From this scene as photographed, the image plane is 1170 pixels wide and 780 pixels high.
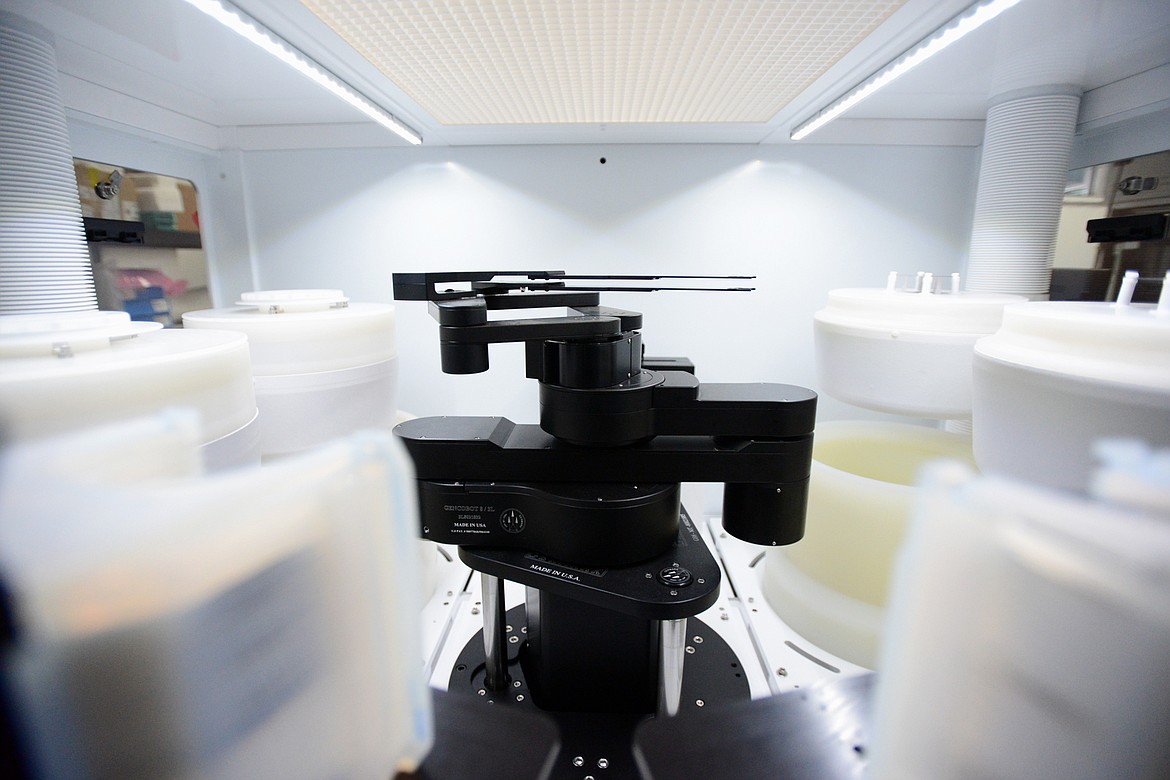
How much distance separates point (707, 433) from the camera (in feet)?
2.07

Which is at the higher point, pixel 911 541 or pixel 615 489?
pixel 911 541

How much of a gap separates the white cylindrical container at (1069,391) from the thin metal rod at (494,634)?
0.62 meters

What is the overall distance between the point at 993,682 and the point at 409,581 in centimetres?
27

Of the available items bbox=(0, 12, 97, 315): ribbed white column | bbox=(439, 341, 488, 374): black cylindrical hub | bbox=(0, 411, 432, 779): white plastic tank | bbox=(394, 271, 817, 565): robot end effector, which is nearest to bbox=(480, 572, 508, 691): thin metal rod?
bbox=(394, 271, 817, 565): robot end effector

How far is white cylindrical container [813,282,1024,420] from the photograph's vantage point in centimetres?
90

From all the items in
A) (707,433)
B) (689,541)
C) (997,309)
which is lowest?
(689,541)

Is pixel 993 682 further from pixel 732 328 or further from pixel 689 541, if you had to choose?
pixel 732 328

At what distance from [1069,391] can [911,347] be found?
2.23ft

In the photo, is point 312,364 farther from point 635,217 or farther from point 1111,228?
point 1111,228

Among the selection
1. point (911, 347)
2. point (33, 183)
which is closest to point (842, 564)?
point (911, 347)

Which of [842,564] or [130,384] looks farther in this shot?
[842,564]

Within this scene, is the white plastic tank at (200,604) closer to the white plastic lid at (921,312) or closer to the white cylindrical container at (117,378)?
the white cylindrical container at (117,378)

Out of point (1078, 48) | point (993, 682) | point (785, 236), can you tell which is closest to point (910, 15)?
point (1078, 48)

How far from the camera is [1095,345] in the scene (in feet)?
1.09
